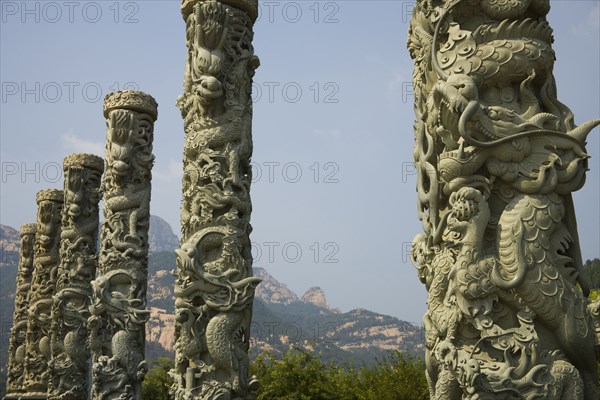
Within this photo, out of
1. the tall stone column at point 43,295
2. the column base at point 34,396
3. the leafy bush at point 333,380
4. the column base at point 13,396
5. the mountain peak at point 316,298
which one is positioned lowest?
the mountain peak at point 316,298

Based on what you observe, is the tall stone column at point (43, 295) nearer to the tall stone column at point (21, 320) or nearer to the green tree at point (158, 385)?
the tall stone column at point (21, 320)

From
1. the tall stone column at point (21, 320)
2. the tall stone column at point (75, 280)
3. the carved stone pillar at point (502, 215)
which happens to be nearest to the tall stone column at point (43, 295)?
the tall stone column at point (21, 320)

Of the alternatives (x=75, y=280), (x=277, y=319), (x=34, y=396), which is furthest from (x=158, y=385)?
(x=277, y=319)

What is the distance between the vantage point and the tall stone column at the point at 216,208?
610 cm

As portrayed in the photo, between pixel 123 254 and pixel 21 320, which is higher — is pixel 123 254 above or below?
above

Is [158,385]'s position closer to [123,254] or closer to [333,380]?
[333,380]

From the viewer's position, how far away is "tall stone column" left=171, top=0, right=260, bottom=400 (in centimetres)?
610

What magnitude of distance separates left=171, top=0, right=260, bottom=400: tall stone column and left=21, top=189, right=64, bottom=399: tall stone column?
996 cm

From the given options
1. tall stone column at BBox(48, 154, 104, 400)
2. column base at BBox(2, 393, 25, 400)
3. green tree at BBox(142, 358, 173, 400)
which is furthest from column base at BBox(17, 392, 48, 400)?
green tree at BBox(142, 358, 173, 400)

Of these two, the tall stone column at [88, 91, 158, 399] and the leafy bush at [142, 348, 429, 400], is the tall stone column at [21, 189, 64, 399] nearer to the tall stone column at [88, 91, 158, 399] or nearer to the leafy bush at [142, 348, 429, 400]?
the leafy bush at [142, 348, 429, 400]

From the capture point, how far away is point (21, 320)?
57.7ft

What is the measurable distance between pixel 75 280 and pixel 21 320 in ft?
18.2

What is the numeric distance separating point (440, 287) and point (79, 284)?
32.0ft

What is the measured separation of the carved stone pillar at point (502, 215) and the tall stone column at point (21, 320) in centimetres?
1478
